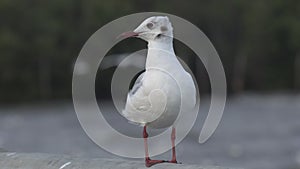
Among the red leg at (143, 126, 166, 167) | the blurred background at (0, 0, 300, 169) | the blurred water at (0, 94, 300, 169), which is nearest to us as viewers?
the red leg at (143, 126, 166, 167)

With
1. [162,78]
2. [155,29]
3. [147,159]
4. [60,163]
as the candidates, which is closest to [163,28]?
[155,29]

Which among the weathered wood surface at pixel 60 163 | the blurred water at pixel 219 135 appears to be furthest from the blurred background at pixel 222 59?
the weathered wood surface at pixel 60 163

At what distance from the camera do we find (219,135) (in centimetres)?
2152

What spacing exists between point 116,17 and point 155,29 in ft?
91.1

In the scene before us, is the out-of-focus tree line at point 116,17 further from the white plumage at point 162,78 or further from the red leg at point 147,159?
the white plumage at point 162,78

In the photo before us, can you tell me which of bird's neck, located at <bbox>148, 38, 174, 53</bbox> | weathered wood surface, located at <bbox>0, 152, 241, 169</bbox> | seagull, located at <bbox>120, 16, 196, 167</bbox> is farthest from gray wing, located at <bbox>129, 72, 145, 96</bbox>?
weathered wood surface, located at <bbox>0, 152, 241, 169</bbox>

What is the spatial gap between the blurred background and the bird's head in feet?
44.2

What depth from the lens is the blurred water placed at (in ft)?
53.2

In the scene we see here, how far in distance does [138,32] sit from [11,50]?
31.8 m

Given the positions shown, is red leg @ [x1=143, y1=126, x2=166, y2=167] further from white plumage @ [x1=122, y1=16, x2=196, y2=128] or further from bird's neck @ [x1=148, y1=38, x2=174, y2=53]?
bird's neck @ [x1=148, y1=38, x2=174, y2=53]

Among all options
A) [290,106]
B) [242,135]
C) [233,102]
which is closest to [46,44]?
[233,102]

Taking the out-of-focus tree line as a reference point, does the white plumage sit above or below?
below

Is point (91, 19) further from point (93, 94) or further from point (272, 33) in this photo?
point (93, 94)

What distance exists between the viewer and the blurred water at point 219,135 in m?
16.2
